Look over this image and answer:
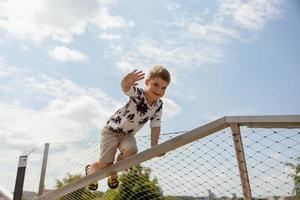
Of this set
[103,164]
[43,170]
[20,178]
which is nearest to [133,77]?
[103,164]

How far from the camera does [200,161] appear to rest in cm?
375

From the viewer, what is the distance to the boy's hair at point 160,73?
3.59 meters

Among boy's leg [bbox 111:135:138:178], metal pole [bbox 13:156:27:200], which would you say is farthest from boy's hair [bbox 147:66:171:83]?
metal pole [bbox 13:156:27:200]

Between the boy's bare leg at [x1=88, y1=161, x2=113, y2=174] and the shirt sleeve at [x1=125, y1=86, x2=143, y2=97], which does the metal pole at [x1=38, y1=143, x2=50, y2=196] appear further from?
the shirt sleeve at [x1=125, y1=86, x2=143, y2=97]

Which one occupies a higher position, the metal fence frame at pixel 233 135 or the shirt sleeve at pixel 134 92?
the shirt sleeve at pixel 134 92

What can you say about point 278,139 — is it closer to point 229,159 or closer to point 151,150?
point 229,159

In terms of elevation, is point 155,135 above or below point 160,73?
below

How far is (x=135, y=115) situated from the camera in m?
3.79

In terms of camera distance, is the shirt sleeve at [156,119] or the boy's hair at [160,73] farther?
the shirt sleeve at [156,119]

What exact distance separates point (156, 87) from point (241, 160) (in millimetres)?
985

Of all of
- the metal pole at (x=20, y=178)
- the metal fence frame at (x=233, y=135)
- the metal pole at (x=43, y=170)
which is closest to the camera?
the metal fence frame at (x=233, y=135)

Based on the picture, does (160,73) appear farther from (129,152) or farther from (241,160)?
(241,160)

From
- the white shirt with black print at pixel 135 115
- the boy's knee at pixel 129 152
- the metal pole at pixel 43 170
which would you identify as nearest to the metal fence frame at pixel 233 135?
the boy's knee at pixel 129 152

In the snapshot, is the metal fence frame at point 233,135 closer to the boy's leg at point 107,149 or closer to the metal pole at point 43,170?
the boy's leg at point 107,149
